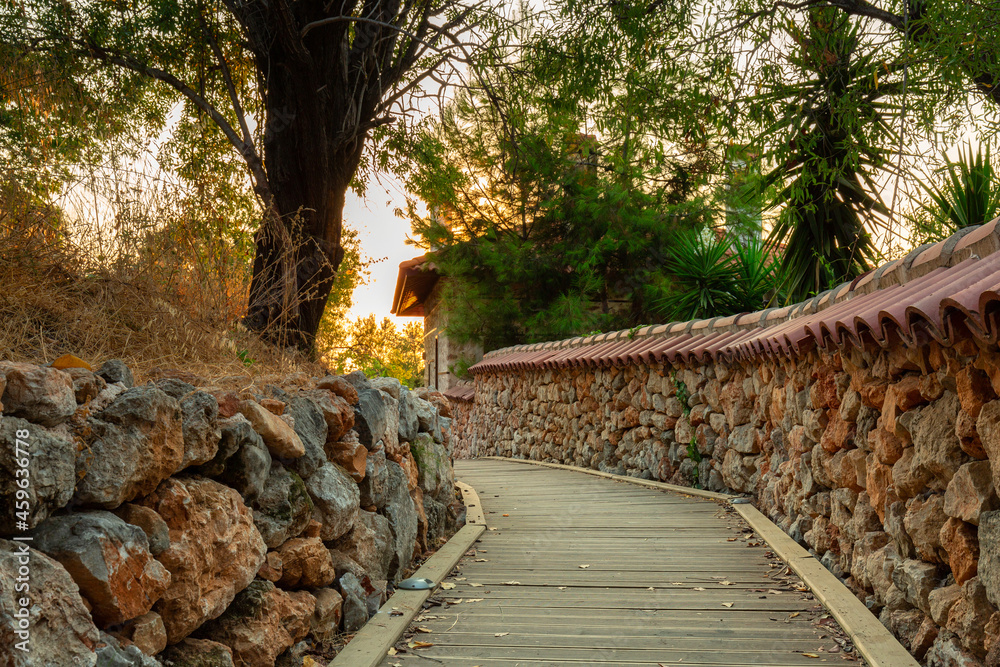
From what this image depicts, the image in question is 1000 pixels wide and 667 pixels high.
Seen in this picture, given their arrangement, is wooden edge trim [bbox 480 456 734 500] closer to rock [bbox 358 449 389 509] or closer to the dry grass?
rock [bbox 358 449 389 509]

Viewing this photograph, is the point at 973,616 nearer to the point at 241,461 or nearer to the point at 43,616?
the point at 241,461

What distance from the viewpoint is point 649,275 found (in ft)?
47.2

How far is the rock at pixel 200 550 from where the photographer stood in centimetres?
232

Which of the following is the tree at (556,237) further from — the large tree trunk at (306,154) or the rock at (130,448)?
the rock at (130,448)

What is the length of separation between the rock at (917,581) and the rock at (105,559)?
2676 millimetres

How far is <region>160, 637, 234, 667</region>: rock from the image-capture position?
7.61 feet

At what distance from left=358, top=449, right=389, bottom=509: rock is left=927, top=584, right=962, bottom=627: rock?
263cm

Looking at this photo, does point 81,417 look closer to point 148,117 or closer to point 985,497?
point 985,497

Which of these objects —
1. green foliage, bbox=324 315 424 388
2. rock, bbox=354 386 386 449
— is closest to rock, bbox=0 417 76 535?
rock, bbox=354 386 386 449

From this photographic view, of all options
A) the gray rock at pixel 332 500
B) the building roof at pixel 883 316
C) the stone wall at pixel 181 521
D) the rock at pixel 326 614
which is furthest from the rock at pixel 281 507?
the building roof at pixel 883 316

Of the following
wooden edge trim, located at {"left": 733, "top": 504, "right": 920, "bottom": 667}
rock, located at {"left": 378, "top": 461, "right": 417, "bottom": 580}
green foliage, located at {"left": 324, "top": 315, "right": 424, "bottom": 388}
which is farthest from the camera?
green foliage, located at {"left": 324, "top": 315, "right": 424, "bottom": 388}

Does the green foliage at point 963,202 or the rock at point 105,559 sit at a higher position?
the green foliage at point 963,202

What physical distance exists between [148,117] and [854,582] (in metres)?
8.24

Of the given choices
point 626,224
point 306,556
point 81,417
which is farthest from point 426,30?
point 626,224
